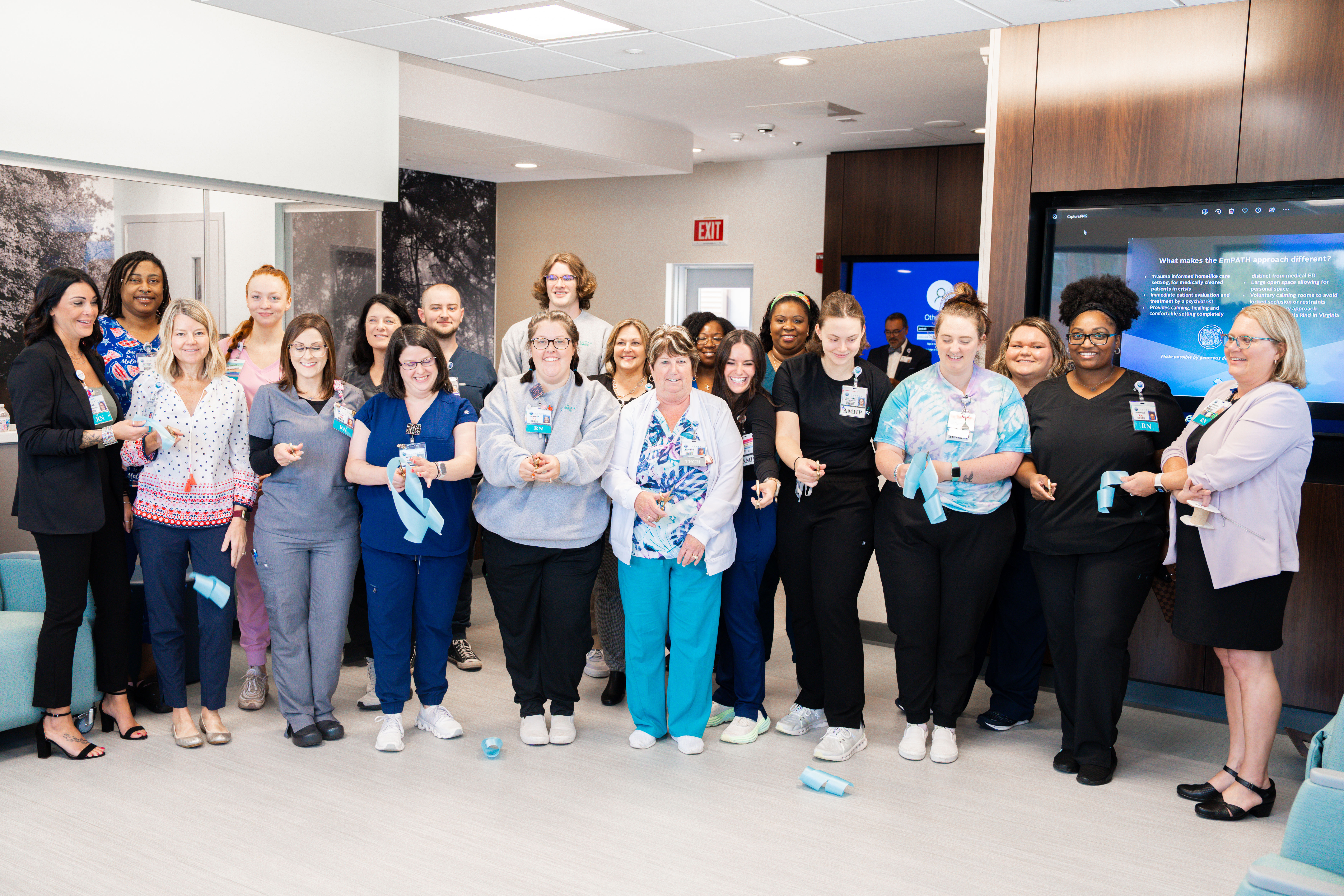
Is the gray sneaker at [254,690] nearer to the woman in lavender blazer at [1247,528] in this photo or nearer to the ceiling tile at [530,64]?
the ceiling tile at [530,64]

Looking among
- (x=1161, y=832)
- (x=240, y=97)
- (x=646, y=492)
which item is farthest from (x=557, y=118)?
(x=1161, y=832)

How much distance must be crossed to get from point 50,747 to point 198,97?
3160 mm

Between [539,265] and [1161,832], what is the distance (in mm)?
9822

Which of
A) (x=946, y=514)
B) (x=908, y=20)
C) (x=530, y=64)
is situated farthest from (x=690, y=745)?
(x=530, y=64)

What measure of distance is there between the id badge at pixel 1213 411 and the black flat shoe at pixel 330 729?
3338mm

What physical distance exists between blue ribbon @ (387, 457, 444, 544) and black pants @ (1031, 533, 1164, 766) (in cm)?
224

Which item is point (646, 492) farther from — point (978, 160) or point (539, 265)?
point (539, 265)

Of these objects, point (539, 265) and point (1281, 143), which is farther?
point (539, 265)

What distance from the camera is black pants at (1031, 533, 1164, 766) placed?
372cm

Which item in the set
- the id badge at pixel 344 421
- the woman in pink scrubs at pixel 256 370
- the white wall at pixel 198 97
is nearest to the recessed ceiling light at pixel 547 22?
the white wall at pixel 198 97

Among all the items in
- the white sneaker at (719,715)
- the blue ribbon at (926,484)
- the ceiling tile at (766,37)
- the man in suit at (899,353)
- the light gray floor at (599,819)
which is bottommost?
the light gray floor at (599,819)

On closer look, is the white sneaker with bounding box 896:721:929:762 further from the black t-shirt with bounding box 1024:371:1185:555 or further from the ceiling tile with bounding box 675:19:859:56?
the ceiling tile with bounding box 675:19:859:56

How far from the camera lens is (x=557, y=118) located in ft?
28.2

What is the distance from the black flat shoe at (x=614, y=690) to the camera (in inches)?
179
